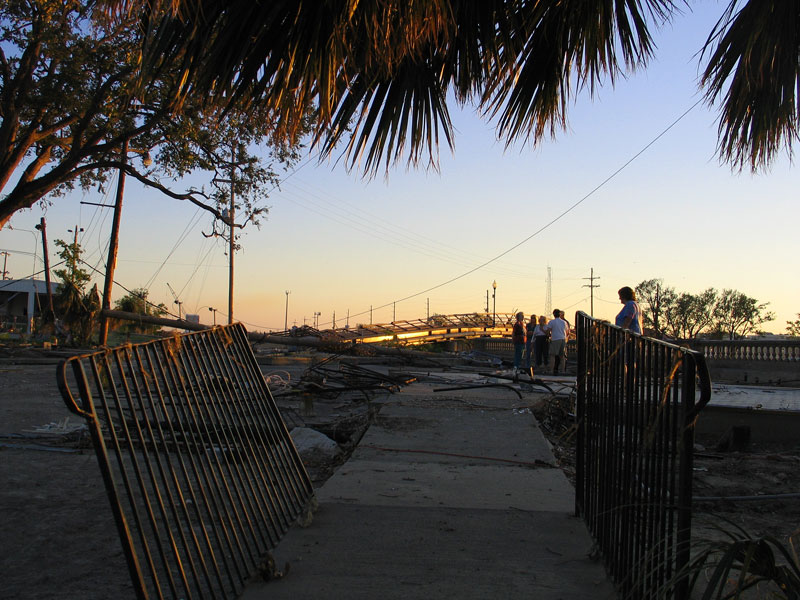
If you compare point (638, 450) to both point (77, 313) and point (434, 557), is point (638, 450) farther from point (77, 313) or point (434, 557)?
point (77, 313)

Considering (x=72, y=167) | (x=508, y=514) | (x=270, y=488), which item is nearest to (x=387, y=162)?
(x=270, y=488)

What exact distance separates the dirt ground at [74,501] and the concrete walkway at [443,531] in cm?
77

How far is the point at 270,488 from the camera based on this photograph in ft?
13.0

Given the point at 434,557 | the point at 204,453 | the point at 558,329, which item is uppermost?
the point at 558,329

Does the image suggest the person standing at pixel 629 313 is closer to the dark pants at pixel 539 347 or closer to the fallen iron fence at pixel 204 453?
the fallen iron fence at pixel 204 453

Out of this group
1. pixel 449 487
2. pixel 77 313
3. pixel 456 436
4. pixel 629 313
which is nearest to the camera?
pixel 449 487

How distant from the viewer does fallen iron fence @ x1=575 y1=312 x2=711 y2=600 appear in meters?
2.19

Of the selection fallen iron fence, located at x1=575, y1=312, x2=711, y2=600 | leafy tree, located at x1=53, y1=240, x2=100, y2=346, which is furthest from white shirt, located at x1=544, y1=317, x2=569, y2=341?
leafy tree, located at x1=53, y1=240, x2=100, y2=346

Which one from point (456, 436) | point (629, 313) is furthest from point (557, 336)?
point (456, 436)

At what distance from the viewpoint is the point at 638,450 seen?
2.85 metres

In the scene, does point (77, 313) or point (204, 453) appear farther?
point (77, 313)

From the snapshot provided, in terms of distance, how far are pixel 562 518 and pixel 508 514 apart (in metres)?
0.35

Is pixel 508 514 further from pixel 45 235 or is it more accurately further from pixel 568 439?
pixel 45 235

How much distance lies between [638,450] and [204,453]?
1.94 m
